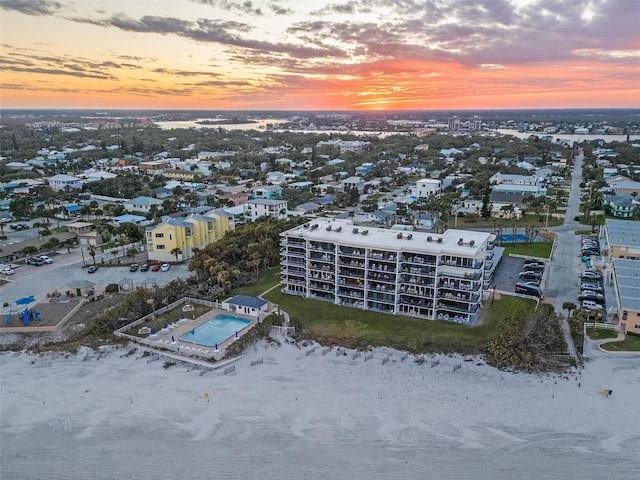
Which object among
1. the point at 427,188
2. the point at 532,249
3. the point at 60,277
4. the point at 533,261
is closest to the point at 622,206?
the point at 532,249

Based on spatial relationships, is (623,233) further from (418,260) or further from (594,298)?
(418,260)

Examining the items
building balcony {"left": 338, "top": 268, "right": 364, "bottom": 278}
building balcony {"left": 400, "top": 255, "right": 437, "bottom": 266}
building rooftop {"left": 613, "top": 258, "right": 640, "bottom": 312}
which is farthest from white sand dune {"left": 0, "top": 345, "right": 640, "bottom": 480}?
building balcony {"left": 338, "top": 268, "right": 364, "bottom": 278}

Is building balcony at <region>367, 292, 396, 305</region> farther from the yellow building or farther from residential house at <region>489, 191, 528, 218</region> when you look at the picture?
residential house at <region>489, 191, 528, 218</region>

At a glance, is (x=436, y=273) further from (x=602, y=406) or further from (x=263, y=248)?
(x=263, y=248)

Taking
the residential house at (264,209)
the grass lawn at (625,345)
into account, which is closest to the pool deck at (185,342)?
the grass lawn at (625,345)

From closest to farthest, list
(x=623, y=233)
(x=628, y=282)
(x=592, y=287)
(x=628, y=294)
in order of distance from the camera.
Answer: (x=628, y=294), (x=628, y=282), (x=592, y=287), (x=623, y=233)

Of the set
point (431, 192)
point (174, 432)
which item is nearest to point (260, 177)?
point (431, 192)
